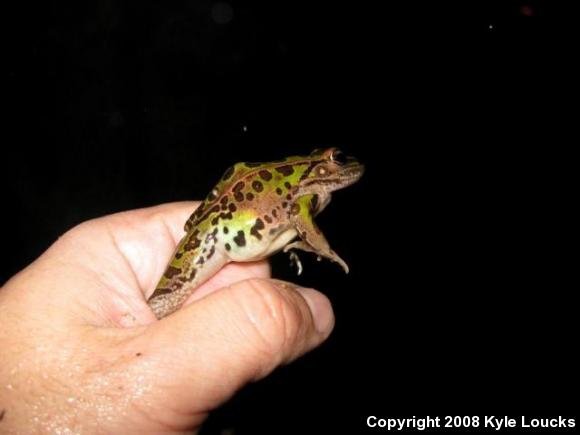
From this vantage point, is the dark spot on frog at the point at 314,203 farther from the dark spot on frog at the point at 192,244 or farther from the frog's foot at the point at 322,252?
the dark spot on frog at the point at 192,244

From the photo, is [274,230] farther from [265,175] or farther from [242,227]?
[265,175]

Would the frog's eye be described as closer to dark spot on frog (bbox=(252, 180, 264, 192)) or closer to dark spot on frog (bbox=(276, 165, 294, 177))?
dark spot on frog (bbox=(276, 165, 294, 177))

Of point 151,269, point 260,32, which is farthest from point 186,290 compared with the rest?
point 260,32

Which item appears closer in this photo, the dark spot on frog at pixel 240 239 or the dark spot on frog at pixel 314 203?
the dark spot on frog at pixel 240 239

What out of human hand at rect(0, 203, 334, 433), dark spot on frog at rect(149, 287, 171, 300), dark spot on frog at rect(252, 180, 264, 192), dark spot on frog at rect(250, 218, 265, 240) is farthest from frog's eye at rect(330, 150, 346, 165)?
dark spot on frog at rect(149, 287, 171, 300)

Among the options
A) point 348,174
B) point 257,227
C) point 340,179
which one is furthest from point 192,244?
point 348,174

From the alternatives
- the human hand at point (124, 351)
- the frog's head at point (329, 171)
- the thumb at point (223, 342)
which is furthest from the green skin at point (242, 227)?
the thumb at point (223, 342)

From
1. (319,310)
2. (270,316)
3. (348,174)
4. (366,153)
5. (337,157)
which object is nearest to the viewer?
(270,316)
